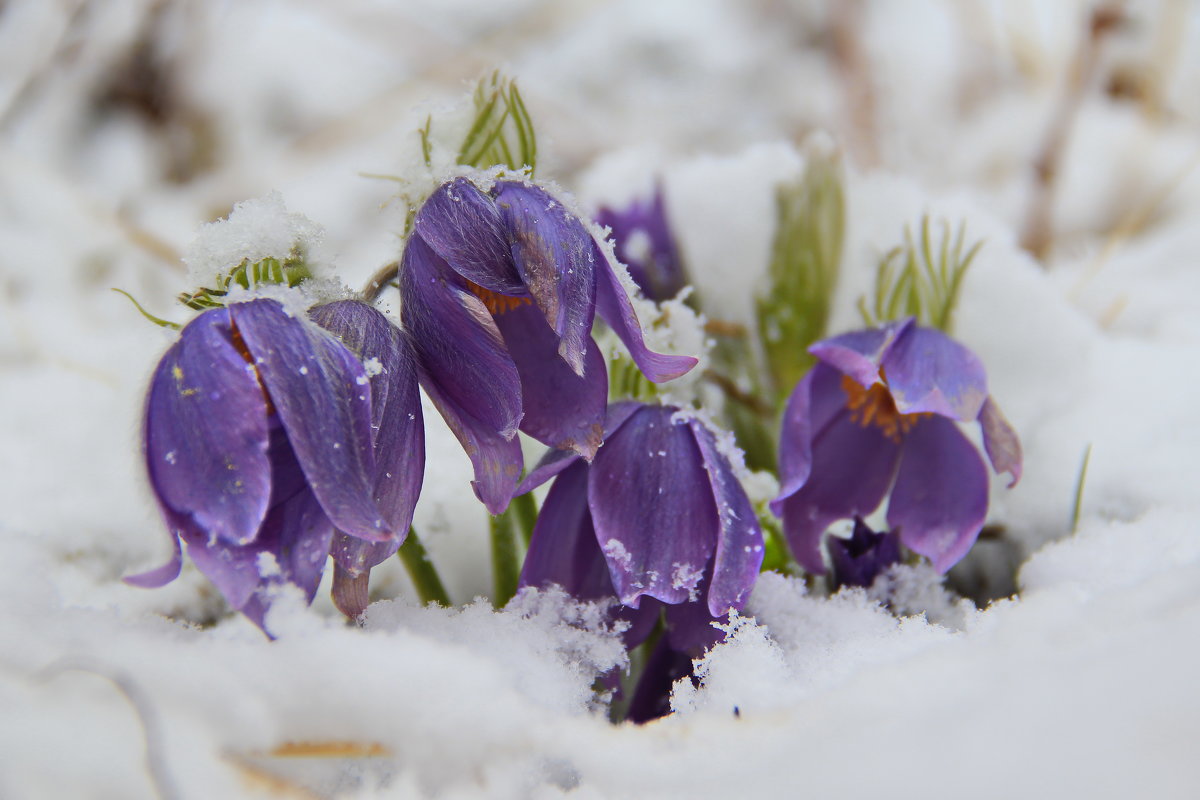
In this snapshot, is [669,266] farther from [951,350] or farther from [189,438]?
[189,438]

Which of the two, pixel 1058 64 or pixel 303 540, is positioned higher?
pixel 1058 64

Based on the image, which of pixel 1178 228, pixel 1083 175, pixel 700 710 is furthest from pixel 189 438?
pixel 1083 175

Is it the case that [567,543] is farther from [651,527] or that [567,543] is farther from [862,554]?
[862,554]

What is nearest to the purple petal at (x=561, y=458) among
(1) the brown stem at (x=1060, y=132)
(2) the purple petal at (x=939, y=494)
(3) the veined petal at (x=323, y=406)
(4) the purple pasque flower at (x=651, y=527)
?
(4) the purple pasque flower at (x=651, y=527)

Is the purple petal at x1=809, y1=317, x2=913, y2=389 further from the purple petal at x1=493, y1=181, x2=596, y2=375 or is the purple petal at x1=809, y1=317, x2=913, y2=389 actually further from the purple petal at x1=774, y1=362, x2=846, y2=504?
the purple petal at x1=493, y1=181, x2=596, y2=375

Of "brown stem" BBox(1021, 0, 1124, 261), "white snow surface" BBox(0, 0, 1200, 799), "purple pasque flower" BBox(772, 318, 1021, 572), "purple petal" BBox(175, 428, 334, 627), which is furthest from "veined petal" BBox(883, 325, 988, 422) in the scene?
"brown stem" BBox(1021, 0, 1124, 261)

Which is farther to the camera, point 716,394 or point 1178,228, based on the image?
point 1178,228

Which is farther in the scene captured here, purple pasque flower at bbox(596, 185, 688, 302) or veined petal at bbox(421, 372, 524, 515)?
purple pasque flower at bbox(596, 185, 688, 302)
